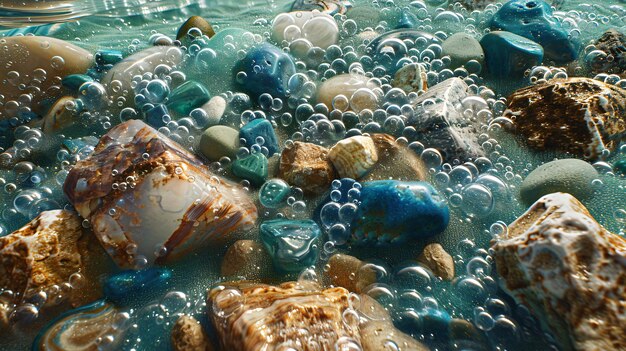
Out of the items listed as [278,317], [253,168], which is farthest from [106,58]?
[278,317]

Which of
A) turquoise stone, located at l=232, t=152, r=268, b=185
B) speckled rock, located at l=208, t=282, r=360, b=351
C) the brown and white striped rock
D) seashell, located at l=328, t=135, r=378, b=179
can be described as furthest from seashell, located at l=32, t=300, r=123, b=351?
seashell, located at l=328, t=135, r=378, b=179

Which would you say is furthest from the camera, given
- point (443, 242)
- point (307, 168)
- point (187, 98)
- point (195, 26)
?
point (195, 26)

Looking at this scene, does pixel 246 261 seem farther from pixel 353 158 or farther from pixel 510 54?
pixel 510 54

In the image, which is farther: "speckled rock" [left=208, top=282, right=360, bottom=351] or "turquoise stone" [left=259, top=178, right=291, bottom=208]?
A: "turquoise stone" [left=259, top=178, right=291, bottom=208]

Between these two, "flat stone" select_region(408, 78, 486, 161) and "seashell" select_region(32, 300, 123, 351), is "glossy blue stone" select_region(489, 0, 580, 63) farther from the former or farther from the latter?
"seashell" select_region(32, 300, 123, 351)

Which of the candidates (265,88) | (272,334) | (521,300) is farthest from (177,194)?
(521,300)

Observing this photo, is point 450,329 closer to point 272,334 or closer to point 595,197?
point 272,334

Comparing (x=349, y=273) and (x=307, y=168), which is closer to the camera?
(x=349, y=273)
